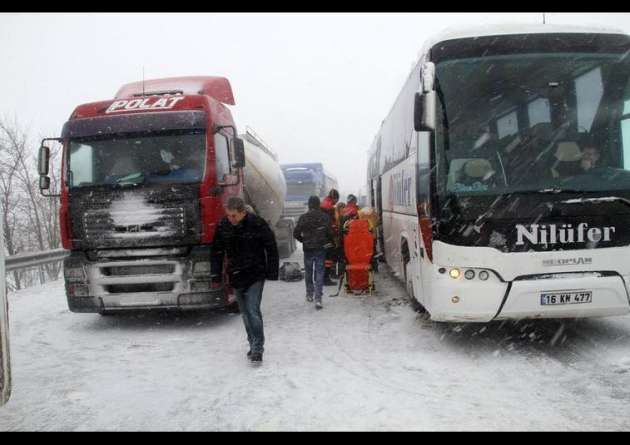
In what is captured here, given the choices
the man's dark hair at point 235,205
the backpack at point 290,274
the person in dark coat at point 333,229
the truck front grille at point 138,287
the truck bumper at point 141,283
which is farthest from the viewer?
the backpack at point 290,274

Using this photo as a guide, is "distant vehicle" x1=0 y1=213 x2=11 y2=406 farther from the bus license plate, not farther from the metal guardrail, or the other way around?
the metal guardrail

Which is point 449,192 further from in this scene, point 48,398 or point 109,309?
point 109,309

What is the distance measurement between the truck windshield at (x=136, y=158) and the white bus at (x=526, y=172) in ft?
11.3

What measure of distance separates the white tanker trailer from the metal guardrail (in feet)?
12.4

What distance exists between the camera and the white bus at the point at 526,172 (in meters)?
5.62

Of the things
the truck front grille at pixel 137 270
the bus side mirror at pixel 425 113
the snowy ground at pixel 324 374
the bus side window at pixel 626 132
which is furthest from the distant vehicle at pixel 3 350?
the bus side window at pixel 626 132

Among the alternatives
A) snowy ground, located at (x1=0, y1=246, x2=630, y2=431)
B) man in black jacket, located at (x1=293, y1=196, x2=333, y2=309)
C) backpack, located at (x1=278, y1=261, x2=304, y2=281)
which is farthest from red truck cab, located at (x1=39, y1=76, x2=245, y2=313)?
backpack, located at (x1=278, y1=261, x2=304, y2=281)

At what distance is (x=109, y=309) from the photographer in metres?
7.83

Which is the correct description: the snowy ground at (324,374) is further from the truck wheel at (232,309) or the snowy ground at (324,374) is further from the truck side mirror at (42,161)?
the truck side mirror at (42,161)

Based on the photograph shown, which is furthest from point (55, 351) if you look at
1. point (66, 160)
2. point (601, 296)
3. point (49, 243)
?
point (49, 243)

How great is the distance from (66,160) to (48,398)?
394cm

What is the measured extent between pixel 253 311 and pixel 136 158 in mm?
3298

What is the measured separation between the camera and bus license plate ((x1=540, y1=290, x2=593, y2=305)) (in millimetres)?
5637

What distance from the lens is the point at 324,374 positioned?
5590 millimetres
